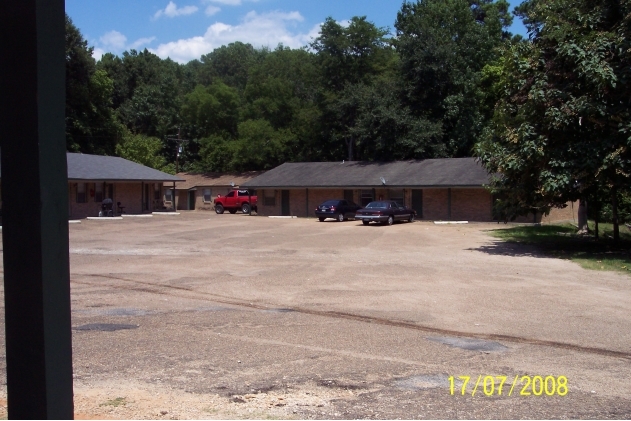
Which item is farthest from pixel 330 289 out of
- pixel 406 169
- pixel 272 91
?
pixel 272 91

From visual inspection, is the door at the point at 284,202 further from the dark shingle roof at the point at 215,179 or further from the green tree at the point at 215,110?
the green tree at the point at 215,110

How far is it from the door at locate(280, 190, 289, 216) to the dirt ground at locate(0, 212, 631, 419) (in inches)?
1301

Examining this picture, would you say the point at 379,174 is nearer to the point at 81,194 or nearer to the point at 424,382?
the point at 81,194

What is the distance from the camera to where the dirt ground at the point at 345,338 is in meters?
6.59

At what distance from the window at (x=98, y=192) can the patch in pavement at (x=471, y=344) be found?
42899 mm

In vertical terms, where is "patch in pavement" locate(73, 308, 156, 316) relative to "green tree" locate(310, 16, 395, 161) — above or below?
below

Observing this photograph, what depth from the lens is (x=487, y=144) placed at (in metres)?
26.2

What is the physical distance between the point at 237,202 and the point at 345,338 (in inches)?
1898

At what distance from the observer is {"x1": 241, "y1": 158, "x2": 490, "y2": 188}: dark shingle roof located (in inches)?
1812

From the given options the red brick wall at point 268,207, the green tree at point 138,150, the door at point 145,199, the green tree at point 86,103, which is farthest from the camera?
the green tree at point 138,150

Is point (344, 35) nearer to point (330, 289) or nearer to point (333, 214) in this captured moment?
point (333, 214)

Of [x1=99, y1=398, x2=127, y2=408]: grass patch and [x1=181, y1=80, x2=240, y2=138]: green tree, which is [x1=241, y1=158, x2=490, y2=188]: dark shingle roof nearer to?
[x1=181, y1=80, x2=240, y2=138]: green tree

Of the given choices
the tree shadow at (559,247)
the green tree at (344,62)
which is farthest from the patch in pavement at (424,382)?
the green tree at (344,62)

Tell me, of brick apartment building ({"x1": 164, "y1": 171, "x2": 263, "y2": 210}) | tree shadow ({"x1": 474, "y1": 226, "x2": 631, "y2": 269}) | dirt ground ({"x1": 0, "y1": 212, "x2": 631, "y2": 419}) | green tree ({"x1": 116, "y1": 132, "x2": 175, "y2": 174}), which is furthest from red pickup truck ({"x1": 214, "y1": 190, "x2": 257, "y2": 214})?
dirt ground ({"x1": 0, "y1": 212, "x2": 631, "y2": 419})
